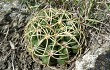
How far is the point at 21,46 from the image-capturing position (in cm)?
238

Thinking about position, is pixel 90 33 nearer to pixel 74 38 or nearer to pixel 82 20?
pixel 82 20

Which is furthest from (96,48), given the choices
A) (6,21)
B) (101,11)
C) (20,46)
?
(6,21)

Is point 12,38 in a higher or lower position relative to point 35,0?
lower

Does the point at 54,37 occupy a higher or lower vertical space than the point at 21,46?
higher

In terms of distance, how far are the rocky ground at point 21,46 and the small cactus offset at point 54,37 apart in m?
0.10

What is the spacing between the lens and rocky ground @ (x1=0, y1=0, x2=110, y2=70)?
210 cm

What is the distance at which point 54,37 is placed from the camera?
2061mm

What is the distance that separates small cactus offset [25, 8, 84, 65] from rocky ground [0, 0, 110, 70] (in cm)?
10

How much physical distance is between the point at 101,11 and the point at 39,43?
66cm

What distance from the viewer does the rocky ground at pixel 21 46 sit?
2.10 metres

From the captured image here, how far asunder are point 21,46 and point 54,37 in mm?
413

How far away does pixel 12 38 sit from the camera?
2447 millimetres

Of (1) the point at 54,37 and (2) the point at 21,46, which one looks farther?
(2) the point at 21,46

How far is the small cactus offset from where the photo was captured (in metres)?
2.08
